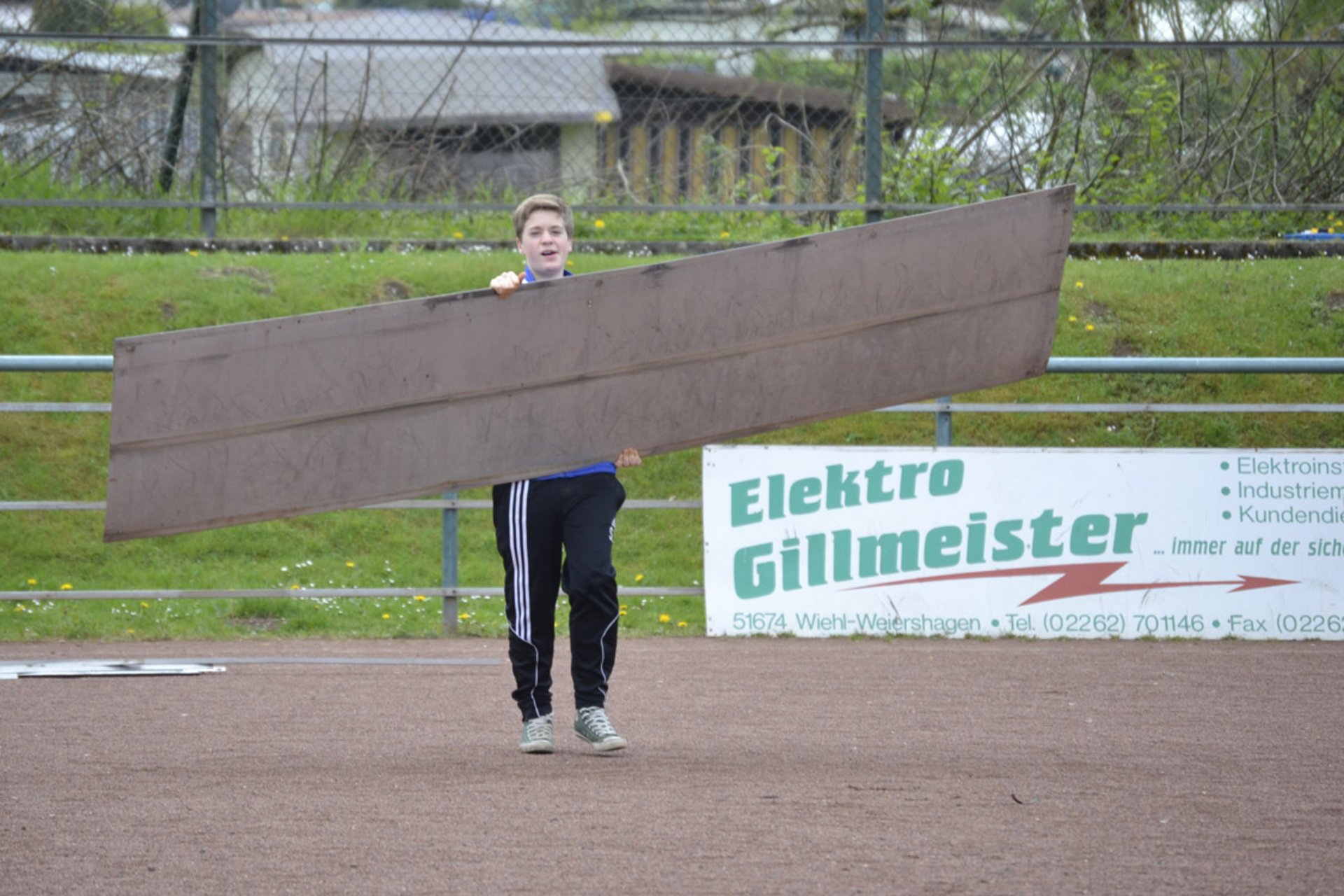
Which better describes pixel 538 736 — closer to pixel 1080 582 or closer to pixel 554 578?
pixel 554 578

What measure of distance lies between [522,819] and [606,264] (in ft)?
25.6

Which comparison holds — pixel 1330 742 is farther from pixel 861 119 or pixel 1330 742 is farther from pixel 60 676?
pixel 861 119

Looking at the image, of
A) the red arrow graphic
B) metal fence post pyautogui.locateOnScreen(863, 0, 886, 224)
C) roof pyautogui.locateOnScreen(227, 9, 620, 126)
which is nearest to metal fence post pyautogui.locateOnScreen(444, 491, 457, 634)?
the red arrow graphic

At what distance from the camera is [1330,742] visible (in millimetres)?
5711

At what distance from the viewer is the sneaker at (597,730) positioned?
210 inches

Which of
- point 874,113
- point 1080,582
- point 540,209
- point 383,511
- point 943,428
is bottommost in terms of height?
point 1080,582

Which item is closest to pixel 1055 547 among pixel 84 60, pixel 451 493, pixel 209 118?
pixel 451 493

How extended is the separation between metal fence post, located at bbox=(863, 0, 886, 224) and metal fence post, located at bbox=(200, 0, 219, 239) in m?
4.60

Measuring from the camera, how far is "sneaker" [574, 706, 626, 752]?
5324 millimetres

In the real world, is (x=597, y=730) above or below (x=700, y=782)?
above

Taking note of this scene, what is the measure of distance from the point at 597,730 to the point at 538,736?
7.9 inches

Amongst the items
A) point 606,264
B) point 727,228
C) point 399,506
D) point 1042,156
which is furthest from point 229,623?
point 1042,156

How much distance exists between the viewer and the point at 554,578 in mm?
5426

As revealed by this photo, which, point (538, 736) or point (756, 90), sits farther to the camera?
point (756, 90)
